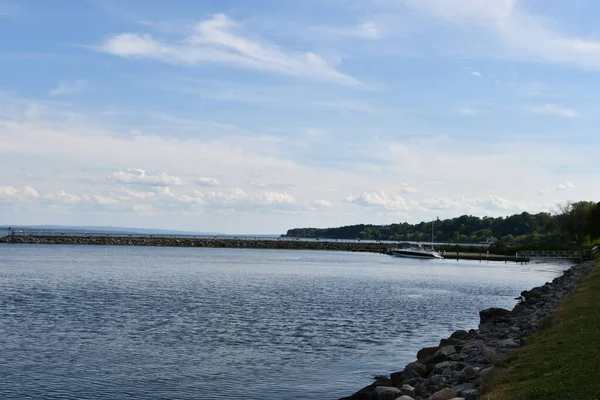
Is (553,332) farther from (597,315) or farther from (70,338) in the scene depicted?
(70,338)

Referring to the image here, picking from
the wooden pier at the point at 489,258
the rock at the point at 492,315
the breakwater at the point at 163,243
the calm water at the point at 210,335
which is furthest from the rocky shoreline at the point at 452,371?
the breakwater at the point at 163,243

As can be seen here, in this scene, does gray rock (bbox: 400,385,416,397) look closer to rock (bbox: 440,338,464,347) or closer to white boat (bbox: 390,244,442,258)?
rock (bbox: 440,338,464,347)

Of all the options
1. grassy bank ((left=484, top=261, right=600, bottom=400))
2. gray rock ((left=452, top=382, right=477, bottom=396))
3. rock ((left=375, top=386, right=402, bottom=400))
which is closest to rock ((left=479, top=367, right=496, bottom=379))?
grassy bank ((left=484, top=261, right=600, bottom=400))

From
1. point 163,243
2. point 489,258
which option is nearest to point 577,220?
point 489,258

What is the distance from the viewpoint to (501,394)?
570 inches

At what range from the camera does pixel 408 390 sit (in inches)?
720

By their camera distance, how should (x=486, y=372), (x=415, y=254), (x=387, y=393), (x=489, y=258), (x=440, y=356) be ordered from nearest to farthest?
(x=486, y=372) → (x=387, y=393) → (x=440, y=356) → (x=489, y=258) → (x=415, y=254)

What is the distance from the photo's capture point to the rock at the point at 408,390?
59.1 ft

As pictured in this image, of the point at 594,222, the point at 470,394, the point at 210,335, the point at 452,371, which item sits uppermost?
the point at 594,222

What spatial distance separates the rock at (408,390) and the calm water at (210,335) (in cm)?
350

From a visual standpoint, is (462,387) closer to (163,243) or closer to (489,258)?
(489,258)

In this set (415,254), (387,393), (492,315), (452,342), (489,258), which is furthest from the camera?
(415,254)

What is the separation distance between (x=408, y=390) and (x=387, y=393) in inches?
24.1

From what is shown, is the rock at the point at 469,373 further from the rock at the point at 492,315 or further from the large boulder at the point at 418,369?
the rock at the point at 492,315
